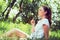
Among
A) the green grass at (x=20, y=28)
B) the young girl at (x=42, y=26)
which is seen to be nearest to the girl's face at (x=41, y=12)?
the young girl at (x=42, y=26)

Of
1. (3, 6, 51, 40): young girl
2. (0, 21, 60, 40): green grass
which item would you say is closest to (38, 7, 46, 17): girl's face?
(3, 6, 51, 40): young girl

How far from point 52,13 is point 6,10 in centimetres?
52

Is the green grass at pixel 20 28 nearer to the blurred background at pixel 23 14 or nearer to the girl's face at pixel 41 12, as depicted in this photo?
the blurred background at pixel 23 14

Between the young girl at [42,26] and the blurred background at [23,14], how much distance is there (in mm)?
44

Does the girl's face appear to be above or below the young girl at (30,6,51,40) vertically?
above

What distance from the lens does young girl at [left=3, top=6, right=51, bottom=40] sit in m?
2.43

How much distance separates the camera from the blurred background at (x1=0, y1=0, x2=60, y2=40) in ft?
8.01

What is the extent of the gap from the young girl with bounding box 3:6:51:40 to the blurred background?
0.15 ft

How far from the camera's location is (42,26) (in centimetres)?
244

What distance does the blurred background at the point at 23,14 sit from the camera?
2441mm

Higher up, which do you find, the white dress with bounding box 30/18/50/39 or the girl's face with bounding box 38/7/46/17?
the girl's face with bounding box 38/7/46/17

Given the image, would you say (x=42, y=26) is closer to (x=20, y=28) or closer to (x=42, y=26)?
(x=42, y=26)

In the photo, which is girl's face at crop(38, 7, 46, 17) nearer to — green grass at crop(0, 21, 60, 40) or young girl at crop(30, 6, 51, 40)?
young girl at crop(30, 6, 51, 40)

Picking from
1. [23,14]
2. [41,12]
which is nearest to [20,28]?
[23,14]
